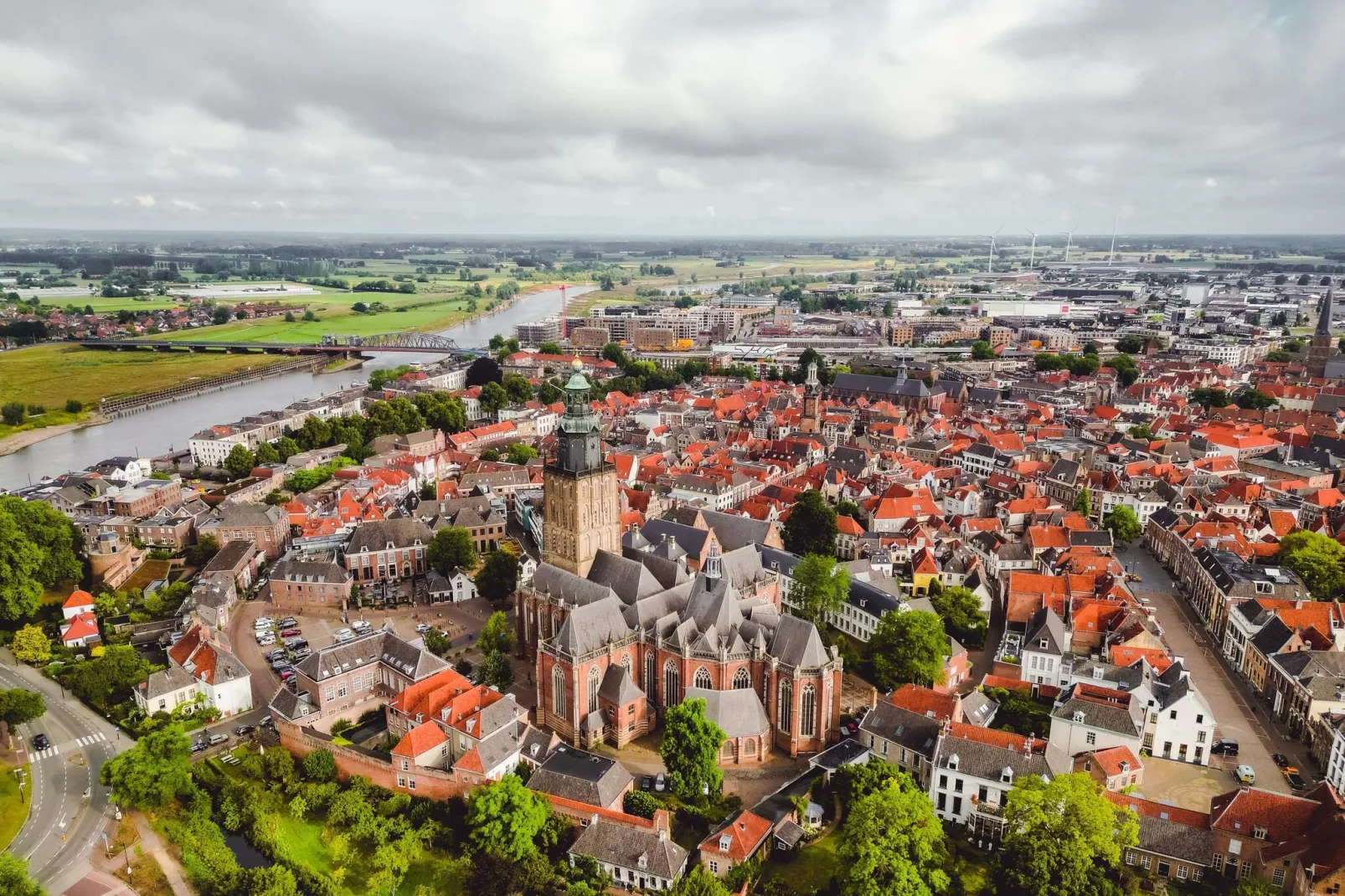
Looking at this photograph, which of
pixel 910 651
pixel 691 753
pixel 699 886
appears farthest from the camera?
pixel 910 651

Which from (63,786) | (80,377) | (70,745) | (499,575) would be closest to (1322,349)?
(499,575)

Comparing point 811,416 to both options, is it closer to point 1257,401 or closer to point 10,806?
point 1257,401

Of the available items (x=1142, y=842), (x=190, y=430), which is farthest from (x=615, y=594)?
(x=190, y=430)

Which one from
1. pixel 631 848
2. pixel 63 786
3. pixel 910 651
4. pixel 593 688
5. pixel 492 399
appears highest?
pixel 492 399

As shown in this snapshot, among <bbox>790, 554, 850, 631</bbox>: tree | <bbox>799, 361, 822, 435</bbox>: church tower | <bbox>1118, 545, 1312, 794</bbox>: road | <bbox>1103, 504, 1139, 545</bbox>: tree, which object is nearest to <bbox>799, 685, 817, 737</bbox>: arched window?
<bbox>790, 554, 850, 631</bbox>: tree

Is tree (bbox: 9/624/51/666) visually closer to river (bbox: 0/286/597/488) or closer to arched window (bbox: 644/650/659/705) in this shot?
arched window (bbox: 644/650/659/705)

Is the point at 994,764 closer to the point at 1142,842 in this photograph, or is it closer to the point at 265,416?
the point at 1142,842

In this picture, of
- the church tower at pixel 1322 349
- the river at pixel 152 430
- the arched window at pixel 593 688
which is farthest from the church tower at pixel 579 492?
the church tower at pixel 1322 349
